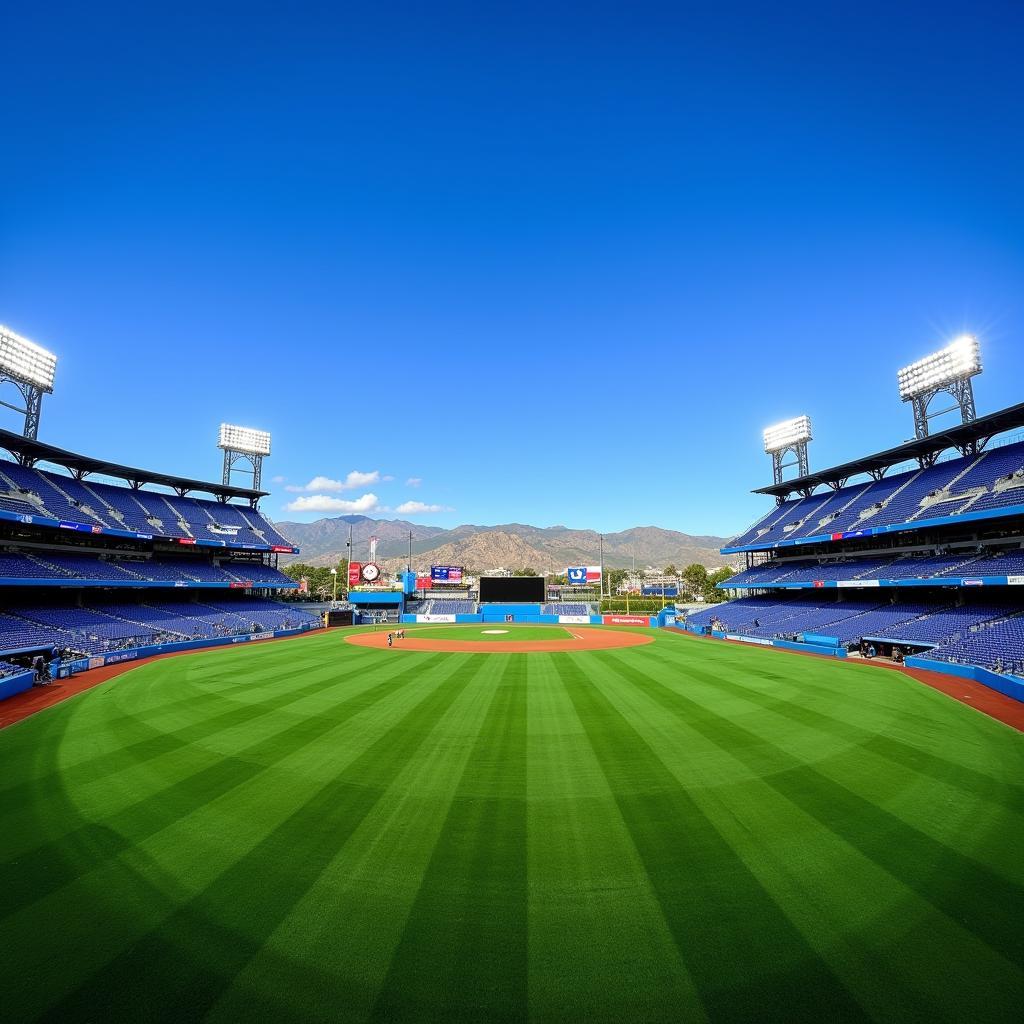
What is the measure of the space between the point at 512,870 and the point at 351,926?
2566 millimetres

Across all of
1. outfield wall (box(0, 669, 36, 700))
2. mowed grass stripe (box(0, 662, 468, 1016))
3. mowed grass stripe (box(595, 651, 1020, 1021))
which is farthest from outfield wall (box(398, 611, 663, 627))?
mowed grass stripe (box(595, 651, 1020, 1021))

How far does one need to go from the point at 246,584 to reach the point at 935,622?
60.3 meters

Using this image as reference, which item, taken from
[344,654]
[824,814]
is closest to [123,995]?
[824,814]

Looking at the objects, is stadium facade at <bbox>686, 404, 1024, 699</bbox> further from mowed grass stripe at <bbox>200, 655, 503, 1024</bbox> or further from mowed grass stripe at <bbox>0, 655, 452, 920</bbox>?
mowed grass stripe at <bbox>0, 655, 452, 920</bbox>

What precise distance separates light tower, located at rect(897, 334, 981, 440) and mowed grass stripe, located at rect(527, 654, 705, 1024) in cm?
4652

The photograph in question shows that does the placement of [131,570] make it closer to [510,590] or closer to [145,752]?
[145,752]

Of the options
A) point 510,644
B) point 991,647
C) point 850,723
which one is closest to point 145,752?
point 850,723

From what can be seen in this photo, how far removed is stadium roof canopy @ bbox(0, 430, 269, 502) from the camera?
40.0 meters

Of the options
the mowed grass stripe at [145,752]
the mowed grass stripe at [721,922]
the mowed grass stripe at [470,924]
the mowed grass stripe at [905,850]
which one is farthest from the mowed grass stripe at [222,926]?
the mowed grass stripe at [905,850]

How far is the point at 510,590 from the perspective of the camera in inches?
2611

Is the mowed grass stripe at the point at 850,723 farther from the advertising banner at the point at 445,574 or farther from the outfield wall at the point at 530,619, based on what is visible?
the advertising banner at the point at 445,574

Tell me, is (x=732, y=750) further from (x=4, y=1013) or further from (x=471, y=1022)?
(x=4, y=1013)

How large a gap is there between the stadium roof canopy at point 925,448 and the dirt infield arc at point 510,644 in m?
26.3

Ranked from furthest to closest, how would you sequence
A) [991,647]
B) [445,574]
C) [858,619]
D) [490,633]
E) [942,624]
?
1. [445,574]
2. [490,633]
3. [858,619]
4. [942,624]
5. [991,647]
